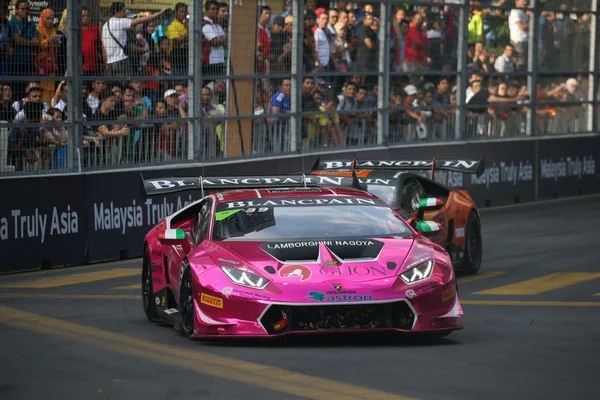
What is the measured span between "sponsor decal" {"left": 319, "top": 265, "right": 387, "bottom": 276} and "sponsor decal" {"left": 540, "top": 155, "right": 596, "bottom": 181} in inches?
727

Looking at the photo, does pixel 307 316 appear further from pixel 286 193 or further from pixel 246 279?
pixel 286 193

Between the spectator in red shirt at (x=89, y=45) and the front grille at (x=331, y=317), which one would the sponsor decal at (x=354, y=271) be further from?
the spectator in red shirt at (x=89, y=45)

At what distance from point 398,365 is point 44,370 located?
2.31 m

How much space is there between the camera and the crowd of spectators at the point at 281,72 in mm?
16781

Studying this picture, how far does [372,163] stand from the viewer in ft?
52.4

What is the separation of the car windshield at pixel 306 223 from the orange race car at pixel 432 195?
360 cm

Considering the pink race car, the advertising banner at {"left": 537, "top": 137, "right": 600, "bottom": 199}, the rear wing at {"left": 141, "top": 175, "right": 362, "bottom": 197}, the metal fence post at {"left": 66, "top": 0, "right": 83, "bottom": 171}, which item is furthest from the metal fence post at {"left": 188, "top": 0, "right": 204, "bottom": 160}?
the advertising banner at {"left": 537, "top": 137, "right": 600, "bottom": 199}

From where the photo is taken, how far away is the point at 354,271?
31.4ft

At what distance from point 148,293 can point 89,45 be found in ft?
21.6

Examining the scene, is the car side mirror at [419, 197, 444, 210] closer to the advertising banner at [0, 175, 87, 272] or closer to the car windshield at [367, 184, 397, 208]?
the car windshield at [367, 184, 397, 208]

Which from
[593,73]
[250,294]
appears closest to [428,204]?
[250,294]

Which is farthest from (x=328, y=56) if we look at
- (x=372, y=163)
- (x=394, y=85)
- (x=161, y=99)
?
(x=372, y=163)

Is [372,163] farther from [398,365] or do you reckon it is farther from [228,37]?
[398,365]

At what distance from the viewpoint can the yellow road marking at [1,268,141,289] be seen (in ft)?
48.5
